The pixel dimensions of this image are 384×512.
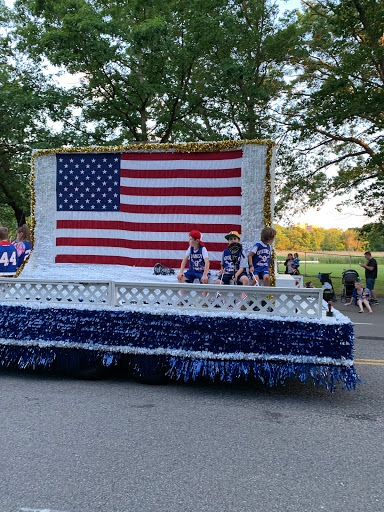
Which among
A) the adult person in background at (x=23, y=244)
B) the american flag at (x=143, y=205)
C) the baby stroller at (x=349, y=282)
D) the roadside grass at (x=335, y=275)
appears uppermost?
the american flag at (x=143, y=205)

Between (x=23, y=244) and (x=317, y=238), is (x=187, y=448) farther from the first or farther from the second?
(x=317, y=238)

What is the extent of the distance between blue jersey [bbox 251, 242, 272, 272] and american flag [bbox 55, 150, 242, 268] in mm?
1134

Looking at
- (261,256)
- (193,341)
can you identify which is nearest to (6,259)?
(193,341)

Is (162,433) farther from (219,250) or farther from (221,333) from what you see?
(219,250)

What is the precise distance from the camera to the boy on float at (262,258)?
610cm

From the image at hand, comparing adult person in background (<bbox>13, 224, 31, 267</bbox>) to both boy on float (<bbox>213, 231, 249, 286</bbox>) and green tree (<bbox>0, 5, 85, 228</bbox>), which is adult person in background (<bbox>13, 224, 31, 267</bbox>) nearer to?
boy on float (<bbox>213, 231, 249, 286</bbox>)

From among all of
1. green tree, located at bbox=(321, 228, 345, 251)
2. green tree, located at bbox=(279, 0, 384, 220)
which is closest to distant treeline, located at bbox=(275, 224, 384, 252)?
green tree, located at bbox=(321, 228, 345, 251)

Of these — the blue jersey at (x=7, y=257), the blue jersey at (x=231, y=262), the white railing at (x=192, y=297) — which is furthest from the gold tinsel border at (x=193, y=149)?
the white railing at (x=192, y=297)

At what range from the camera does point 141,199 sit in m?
7.68

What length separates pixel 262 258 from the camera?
6141 mm

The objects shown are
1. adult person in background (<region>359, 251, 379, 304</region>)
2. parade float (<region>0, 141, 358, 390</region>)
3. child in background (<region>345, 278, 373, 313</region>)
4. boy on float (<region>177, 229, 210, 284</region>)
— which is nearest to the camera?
parade float (<region>0, 141, 358, 390</region>)

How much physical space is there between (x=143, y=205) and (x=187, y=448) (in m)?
4.86

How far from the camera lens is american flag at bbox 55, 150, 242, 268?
732cm

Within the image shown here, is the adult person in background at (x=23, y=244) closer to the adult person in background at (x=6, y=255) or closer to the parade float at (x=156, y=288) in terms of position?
the parade float at (x=156, y=288)
